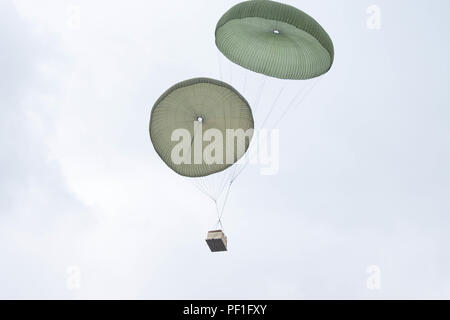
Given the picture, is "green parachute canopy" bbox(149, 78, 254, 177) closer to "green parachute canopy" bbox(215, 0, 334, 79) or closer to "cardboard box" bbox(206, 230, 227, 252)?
"green parachute canopy" bbox(215, 0, 334, 79)

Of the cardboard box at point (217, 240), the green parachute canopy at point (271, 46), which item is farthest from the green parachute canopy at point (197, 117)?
the cardboard box at point (217, 240)

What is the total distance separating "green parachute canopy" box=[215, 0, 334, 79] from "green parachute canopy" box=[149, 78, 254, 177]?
1.92 metres

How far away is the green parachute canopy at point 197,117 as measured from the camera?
93.9ft

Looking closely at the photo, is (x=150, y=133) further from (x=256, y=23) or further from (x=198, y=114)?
(x=256, y=23)

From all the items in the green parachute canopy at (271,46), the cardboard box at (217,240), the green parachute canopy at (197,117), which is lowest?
the cardboard box at (217,240)

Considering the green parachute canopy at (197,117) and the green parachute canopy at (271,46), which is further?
the green parachute canopy at (197,117)

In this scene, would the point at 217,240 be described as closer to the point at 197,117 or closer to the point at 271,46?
the point at 197,117

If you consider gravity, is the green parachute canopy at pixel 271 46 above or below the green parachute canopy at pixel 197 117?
above

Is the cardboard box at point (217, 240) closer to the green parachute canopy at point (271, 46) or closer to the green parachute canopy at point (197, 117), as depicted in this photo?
the green parachute canopy at point (197, 117)

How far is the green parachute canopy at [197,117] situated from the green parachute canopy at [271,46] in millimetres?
1925

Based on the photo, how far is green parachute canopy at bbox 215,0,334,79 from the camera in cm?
2817
